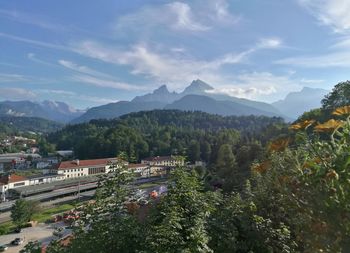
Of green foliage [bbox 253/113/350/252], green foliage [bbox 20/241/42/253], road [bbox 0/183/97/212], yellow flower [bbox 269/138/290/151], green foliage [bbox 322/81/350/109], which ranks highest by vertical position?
green foliage [bbox 322/81/350/109]

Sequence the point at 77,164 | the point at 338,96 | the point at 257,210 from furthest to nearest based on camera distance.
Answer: the point at 77,164
the point at 338,96
the point at 257,210

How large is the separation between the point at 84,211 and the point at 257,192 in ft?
6.95

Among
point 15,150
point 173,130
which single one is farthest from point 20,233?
point 15,150

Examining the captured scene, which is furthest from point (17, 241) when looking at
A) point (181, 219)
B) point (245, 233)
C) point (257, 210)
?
point (181, 219)

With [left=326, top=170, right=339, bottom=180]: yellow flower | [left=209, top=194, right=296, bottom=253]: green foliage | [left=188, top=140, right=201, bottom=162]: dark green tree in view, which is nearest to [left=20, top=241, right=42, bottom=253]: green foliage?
[left=209, top=194, right=296, bottom=253]: green foliage

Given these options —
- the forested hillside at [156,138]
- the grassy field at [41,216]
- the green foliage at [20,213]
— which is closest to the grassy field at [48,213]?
the grassy field at [41,216]

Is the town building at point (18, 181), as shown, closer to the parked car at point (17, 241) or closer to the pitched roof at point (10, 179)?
the pitched roof at point (10, 179)

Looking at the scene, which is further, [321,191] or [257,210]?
[257,210]

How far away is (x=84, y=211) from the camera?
440 cm

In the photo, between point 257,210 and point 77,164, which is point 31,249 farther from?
point 77,164

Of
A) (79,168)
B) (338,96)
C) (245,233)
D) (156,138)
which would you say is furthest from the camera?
(156,138)

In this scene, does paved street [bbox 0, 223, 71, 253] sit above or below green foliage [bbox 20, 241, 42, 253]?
below

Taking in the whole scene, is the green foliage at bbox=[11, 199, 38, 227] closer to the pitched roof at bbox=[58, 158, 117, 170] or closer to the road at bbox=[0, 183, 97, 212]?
the road at bbox=[0, 183, 97, 212]

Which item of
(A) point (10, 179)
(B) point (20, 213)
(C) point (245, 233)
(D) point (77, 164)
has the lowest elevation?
(A) point (10, 179)
